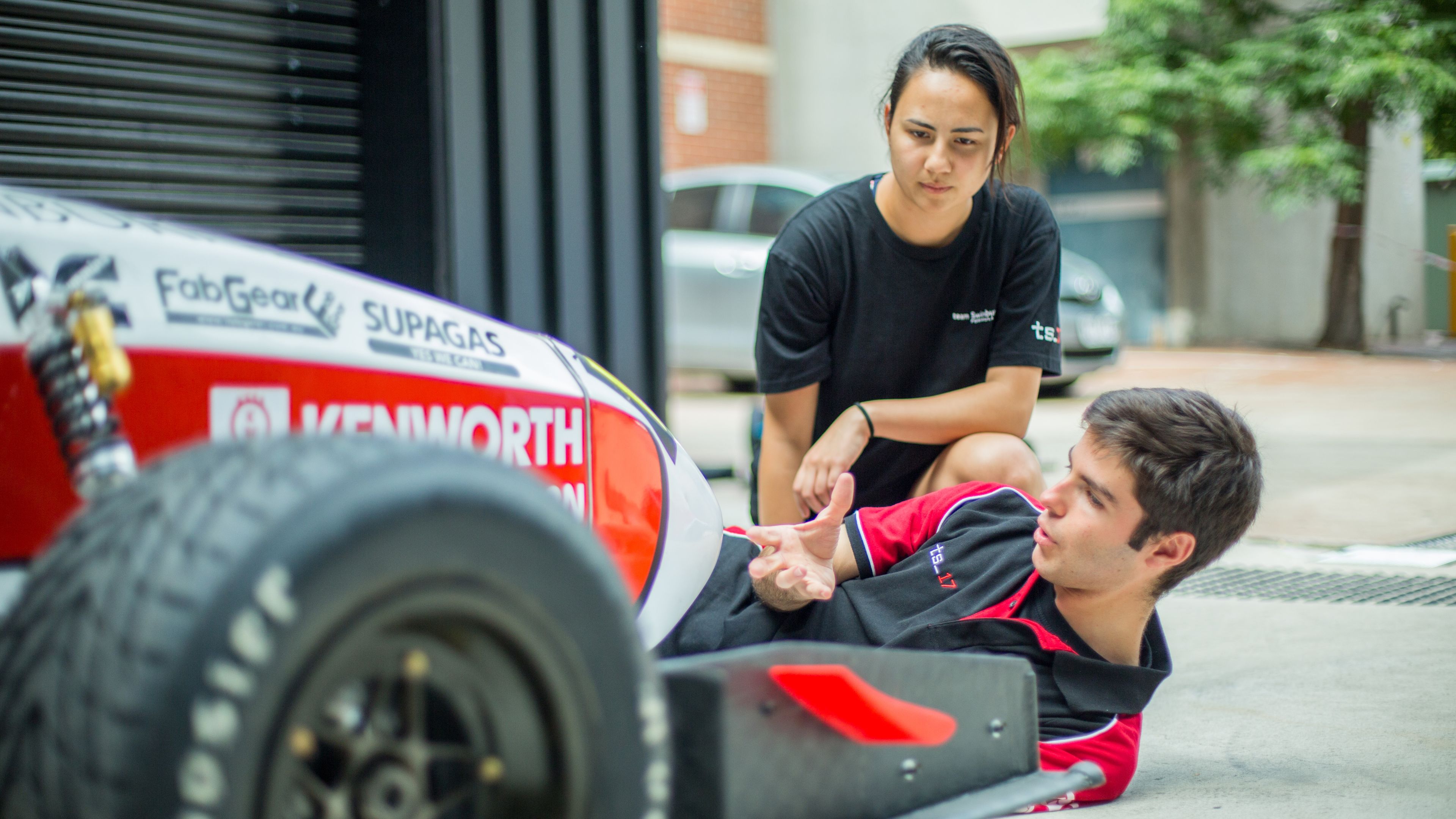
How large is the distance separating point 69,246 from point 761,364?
1633mm

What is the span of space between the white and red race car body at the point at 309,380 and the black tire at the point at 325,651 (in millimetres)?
105

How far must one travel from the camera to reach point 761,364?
109 inches

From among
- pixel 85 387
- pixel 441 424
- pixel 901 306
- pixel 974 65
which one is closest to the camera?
pixel 85 387

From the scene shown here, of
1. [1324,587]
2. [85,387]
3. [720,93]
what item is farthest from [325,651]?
[720,93]

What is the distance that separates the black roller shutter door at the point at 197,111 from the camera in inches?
106

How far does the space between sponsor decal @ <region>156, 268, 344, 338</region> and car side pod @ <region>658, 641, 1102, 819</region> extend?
562 millimetres

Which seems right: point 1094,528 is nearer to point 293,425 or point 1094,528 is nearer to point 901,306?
point 901,306

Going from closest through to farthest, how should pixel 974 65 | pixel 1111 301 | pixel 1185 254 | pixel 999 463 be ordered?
pixel 974 65 → pixel 999 463 → pixel 1111 301 → pixel 1185 254

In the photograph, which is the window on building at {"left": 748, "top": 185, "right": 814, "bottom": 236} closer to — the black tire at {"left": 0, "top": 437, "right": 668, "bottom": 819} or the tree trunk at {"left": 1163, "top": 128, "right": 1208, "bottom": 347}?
the tree trunk at {"left": 1163, "top": 128, "right": 1208, "bottom": 347}

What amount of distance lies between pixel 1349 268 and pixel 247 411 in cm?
1290

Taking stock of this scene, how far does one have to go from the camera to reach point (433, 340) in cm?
161

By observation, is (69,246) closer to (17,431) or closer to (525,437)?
(17,431)

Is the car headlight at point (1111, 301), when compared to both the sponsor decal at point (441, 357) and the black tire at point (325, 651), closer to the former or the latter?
the sponsor decal at point (441, 357)

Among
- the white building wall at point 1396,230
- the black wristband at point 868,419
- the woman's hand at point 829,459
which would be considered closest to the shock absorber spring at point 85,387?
the woman's hand at point 829,459
